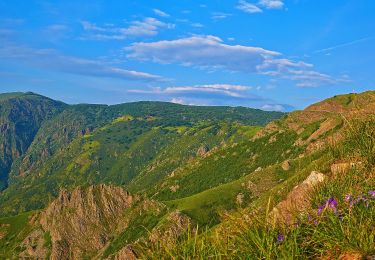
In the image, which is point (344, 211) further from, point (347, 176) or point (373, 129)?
point (373, 129)

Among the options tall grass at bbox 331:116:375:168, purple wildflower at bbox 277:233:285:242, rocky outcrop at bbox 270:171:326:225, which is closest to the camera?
purple wildflower at bbox 277:233:285:242

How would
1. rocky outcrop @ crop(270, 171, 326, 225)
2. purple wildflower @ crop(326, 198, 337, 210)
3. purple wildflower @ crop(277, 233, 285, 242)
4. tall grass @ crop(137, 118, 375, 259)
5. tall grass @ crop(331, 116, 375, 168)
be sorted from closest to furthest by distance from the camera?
tall grass @ crop(137, 118, 375, 259), purple wildflower @ crop(277, 233, 285, 242), purple wildflower @ crop(326, 198, 337, 210), rocky outcrop @ crop(270, 171, 326, 225), tall grass @ crop(331, 116, 375, 168)

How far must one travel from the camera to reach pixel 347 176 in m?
9.63

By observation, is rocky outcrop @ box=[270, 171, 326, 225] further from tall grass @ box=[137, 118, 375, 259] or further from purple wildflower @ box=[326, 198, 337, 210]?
purple wildflower @ box=[326, 198, 337, 210]

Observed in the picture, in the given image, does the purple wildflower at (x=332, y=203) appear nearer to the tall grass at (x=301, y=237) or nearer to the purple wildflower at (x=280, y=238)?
the tall grass at (x=301, y=237)

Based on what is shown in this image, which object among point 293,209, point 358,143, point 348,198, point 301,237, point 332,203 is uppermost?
point 358,143

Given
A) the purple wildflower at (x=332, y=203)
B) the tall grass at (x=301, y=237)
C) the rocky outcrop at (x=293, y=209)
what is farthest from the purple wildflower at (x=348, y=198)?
the rocky outcrop at (x=293, y=209)

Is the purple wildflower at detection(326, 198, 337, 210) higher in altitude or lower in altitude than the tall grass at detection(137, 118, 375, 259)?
higher

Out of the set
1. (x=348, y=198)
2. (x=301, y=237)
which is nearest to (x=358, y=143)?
(x=348, y=198)

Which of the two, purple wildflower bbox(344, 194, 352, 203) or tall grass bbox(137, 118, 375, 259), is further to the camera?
purple wildflower bbox(344, 194, 352, 203)

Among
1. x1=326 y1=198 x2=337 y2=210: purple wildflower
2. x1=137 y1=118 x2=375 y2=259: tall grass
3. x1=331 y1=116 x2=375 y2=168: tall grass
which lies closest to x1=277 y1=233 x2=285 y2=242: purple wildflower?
x1=137 y1=118 x2=375 y2=259: tall grass

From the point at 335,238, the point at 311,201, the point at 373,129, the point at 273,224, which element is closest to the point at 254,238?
the point at 273,224

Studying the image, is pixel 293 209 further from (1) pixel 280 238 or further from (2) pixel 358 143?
(2) pixel 358 143

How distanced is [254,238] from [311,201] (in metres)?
2.34
